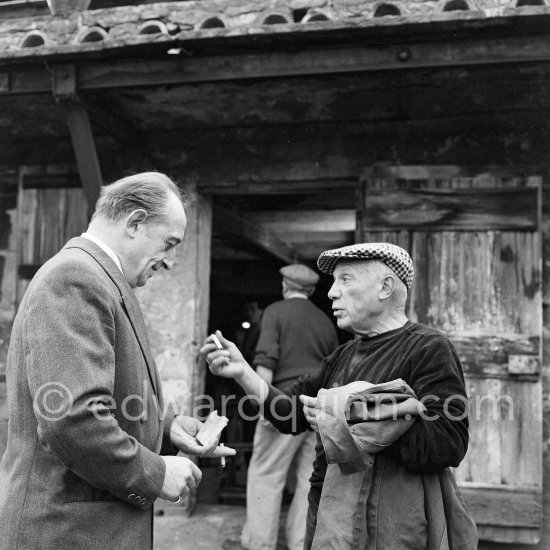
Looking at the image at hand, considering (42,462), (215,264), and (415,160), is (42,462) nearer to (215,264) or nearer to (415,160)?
(415,160)

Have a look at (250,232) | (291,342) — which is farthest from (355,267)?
(250,232)

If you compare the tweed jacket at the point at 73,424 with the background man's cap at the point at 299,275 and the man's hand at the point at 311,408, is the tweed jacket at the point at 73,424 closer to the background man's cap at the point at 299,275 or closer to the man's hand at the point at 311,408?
the man's hand at the point at 311,408

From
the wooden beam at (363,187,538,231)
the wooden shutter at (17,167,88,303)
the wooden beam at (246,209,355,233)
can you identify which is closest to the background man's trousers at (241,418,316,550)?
the wooden beam at (363,187,538,231)

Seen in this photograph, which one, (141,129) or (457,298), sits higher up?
(141,129)

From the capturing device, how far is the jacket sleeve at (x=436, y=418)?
6.56 feet

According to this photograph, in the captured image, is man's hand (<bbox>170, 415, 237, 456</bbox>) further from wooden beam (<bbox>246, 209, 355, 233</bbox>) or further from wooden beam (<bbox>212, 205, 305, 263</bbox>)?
wooden beam (<bbox>246, 209, 355, 233</bbox>)

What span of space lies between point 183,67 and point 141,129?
1199mm

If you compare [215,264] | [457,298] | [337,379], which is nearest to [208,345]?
[337,379]

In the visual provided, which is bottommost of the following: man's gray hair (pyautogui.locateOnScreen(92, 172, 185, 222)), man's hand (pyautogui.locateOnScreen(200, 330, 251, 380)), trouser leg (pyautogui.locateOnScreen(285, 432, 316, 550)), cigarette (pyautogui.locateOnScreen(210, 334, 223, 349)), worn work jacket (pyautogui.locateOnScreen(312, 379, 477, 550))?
trouser leg (pyautogui.locateOnScreen(285, 432, 316, 550))

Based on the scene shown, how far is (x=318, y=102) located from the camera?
438 cm

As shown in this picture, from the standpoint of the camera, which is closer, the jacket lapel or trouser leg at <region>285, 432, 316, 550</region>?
the jacket lapel

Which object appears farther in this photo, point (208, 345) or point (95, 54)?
point (95, 54)

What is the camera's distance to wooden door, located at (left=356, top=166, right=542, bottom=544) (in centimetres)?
406

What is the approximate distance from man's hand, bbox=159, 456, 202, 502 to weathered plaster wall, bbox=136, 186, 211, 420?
113 inches
